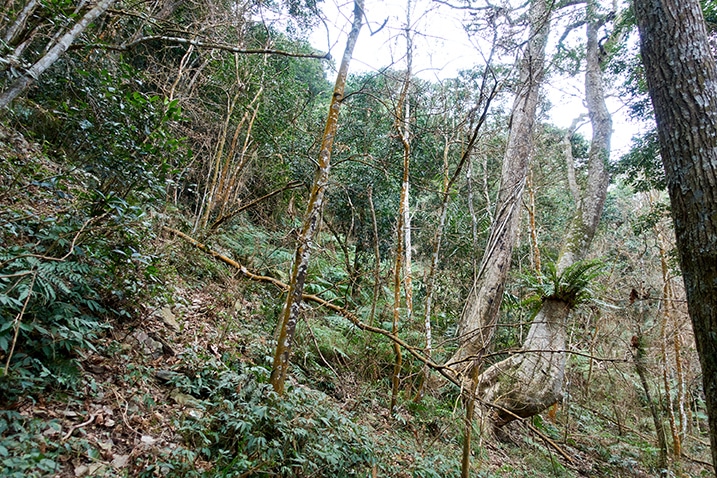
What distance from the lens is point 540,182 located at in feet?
39.6

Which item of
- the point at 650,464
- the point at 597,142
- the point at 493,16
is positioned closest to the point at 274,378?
the point at 493,16

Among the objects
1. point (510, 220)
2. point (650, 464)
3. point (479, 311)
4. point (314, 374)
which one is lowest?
point (650, 464)

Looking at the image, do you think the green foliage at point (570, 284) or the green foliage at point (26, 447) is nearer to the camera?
the green foliage at point (26, 447)

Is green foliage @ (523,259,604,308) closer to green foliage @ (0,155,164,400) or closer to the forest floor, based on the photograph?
the forest floor

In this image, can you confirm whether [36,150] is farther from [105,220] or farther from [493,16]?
[493,16]

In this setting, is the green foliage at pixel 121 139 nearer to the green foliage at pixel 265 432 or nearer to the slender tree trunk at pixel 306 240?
the slender tree trunk at pixel 306 240

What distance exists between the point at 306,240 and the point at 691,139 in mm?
2892

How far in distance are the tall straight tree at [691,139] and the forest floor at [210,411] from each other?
1157mm

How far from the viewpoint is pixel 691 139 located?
222cm

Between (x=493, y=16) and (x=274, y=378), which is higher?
(x=493, y=16)

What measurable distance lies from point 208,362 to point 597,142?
10202 millimetres

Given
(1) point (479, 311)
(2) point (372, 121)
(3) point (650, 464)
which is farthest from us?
(2) point (372, 121)

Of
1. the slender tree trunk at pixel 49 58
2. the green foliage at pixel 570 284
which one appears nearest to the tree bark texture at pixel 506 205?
the green foliage at pixel 570 284

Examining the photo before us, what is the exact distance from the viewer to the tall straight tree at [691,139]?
6.61 ft
